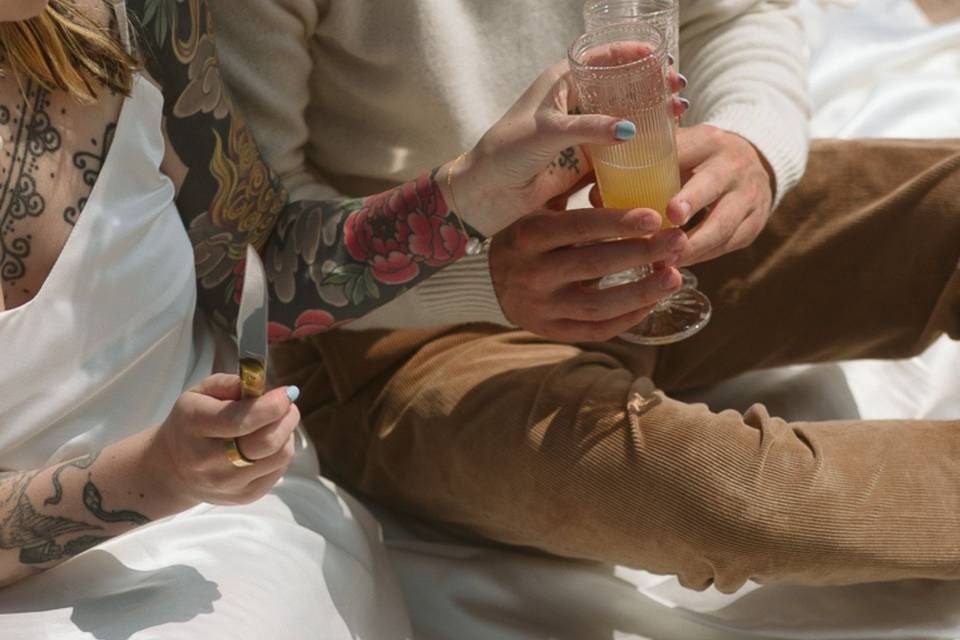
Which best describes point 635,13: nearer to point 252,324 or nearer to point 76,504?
point 252,324

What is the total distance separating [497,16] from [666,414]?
50cm

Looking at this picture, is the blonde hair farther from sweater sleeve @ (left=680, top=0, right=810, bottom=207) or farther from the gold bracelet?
sweater sleeve @ (left=680, top=0, right=810, bottom=207)

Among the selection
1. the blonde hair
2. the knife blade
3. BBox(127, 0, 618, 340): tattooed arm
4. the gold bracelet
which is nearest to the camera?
the knife blade

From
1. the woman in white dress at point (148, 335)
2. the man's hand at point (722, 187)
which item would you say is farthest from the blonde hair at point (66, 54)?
the man's hand at point (722, 187)

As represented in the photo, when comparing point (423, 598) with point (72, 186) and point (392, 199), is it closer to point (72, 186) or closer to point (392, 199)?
point (392, 199)

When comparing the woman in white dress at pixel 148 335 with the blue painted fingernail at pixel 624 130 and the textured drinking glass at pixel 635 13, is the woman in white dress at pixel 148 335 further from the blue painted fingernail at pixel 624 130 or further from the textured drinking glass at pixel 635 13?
the textured drinking glass at pixel 635 13

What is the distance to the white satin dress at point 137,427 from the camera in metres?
1.10

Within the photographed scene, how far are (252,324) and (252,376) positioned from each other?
44 millimetres

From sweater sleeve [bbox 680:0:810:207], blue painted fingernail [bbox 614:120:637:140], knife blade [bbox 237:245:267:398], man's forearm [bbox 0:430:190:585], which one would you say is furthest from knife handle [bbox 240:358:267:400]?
sweater sleeve [bbox 680:0:810:207]

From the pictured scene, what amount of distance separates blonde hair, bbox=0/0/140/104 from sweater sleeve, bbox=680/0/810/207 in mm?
689

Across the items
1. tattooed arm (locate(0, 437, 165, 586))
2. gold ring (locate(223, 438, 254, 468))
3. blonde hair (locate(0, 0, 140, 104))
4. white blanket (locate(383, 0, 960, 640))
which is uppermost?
blonde hair (locate(0, 0, 140, 104))

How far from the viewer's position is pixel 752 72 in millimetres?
1552

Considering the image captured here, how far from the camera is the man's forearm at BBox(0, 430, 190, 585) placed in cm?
108

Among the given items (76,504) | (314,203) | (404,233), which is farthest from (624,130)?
(76,504)
